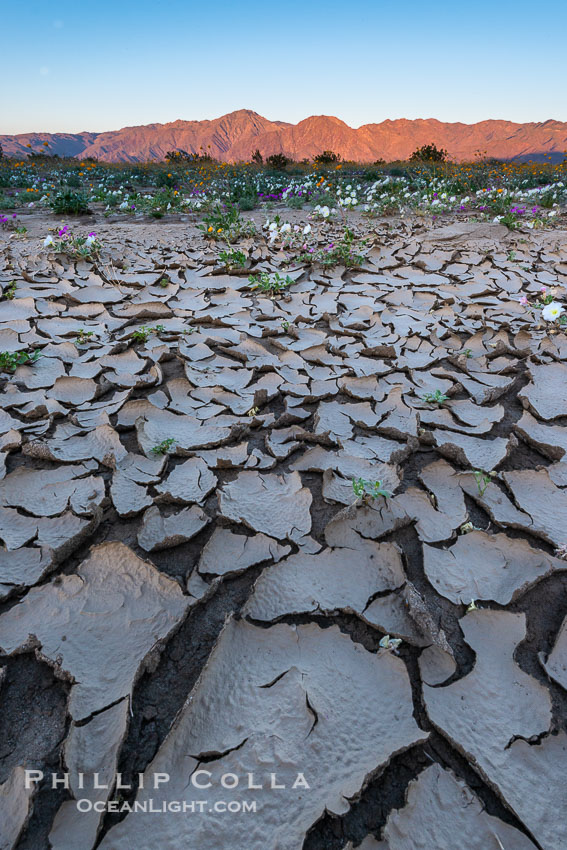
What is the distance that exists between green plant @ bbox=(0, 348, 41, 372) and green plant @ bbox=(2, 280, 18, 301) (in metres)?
0.81

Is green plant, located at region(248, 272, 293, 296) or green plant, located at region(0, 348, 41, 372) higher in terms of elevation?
green plant, located at region(248, 272, 293, 296)

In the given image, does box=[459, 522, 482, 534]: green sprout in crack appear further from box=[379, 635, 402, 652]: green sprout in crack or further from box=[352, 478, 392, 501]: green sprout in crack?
box=[379, 635, 402, 652]: green sprout in crack

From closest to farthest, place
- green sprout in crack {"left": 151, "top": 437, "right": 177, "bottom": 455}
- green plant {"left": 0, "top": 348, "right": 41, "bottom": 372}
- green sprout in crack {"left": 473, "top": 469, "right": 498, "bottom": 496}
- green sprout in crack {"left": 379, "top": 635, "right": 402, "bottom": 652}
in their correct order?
green sprout in crack {"left": 379, "top": 635, "right": 402, "bottom": 652} → green sprout in crack {"left": 473, "top": 469, "right": 498, "bottom": 496} → green sprout in crack {"left": 151, "top": 437, "right": 177, "bottom": 455} → green plant {"left": 0, "top": 348, "right": 41, "bottom": 372}

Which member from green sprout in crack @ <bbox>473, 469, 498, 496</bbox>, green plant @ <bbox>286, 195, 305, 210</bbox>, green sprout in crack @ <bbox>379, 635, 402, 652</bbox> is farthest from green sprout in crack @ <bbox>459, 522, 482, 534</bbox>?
green plant @ <bbox>286, 195, 305, 210</bbox>

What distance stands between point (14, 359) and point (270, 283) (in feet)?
5.08

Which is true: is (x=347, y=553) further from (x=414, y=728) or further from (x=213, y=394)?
(x=213, y=394)

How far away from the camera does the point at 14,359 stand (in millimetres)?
1966

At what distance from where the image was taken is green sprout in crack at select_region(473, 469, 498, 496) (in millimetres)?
1303

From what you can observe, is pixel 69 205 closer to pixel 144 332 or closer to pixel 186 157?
pixel 144 332

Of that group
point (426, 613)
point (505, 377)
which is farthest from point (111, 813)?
point (505, 377)

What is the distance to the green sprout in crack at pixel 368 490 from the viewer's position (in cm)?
124

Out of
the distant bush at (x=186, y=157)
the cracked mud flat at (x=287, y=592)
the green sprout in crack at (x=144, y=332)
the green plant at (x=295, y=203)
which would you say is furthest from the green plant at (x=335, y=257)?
the distant bush at (x=186, y=157)

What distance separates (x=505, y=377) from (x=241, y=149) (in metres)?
66.5

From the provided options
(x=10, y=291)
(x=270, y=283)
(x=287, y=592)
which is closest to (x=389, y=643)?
(x=287, y=592)
